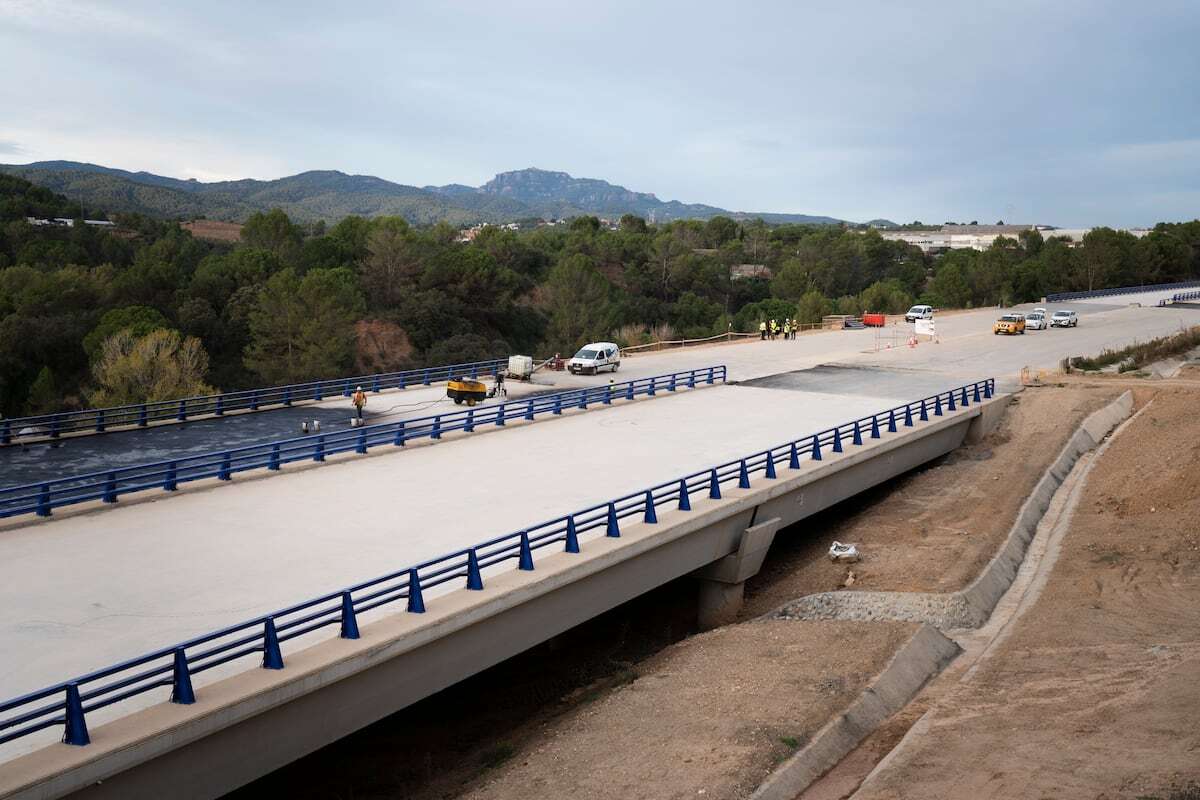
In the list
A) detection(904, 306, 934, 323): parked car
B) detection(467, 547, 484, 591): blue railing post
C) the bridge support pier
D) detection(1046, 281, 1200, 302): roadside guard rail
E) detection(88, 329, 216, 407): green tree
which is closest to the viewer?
detection(467, 547, 484, 591): blue railing post

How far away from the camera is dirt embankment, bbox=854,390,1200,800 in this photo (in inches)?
488

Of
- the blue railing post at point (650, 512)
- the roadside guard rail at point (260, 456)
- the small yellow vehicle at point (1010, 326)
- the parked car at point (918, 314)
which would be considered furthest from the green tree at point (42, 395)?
the parked car at point (918, 314)

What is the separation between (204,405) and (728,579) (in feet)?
57.3

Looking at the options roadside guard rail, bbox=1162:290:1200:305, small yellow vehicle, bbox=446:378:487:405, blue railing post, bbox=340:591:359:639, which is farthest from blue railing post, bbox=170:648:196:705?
roadside guard rail, bbox=1162:290:1200:305

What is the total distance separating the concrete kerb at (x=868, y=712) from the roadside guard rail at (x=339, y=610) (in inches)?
194

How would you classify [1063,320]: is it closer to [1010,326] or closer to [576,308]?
[1010,326]

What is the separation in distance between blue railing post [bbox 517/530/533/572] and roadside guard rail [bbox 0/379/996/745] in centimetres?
2

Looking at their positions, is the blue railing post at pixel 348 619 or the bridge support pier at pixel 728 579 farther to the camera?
the bridge support pier at pixel 728 579

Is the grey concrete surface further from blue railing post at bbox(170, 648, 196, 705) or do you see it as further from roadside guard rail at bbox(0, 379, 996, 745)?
roadside guard rail at bbox(0, 379, 996, 745)

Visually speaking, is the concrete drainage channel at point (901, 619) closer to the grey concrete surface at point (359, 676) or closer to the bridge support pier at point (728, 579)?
the bridge support pier at point (728, 579)

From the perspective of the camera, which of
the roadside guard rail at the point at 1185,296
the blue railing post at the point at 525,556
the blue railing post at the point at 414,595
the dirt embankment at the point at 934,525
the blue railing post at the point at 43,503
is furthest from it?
the roadside guard rail at the point at 1185,296

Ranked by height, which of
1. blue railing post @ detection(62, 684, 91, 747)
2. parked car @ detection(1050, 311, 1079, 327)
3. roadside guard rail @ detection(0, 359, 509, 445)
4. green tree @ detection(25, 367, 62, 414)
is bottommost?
green tree @ detection(25, 367, 62, 414)

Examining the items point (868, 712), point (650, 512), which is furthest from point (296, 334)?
point (868, 712)

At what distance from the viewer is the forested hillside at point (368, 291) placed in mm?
53844
